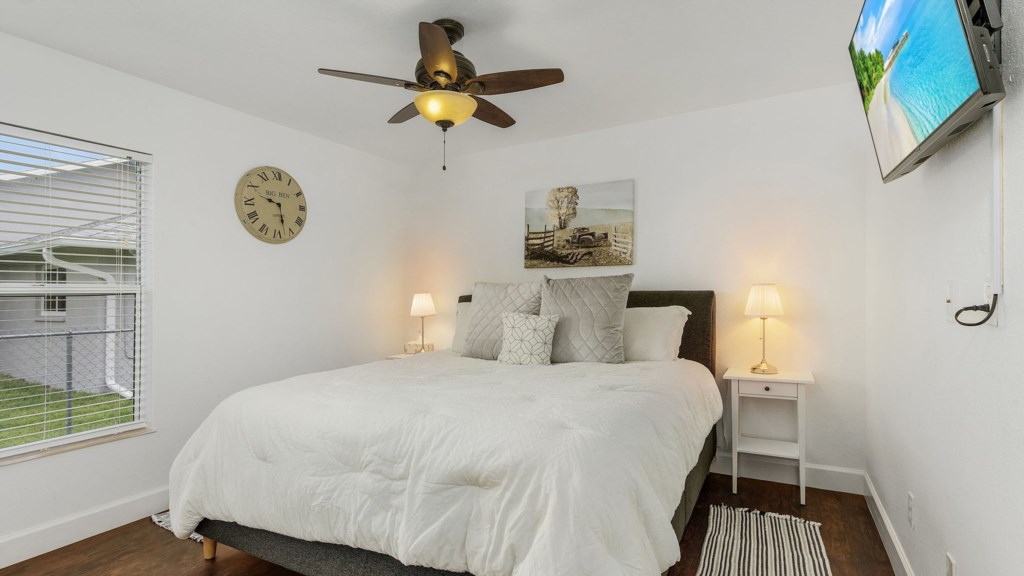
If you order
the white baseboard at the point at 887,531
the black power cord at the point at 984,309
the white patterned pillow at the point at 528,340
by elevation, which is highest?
the black power cord at the point at 984,309

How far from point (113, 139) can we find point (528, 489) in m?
2.97

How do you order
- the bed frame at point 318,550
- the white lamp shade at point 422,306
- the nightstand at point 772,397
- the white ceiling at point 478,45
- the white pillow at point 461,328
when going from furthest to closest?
1. the white lamp shade at point 422,306
2. the white pillow at point 461,328
3. the nightstand at point 772,397
4. the white ceiling at point 478,45
5. the bed frame at point 318,550

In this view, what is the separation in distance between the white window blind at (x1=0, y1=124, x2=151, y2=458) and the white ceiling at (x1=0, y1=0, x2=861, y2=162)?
600 mm

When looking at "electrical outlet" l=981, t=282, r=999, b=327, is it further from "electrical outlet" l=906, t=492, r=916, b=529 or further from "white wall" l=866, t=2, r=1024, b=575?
"electrical outlet" l=906, t=492, r=916, b=529

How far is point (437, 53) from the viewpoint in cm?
200

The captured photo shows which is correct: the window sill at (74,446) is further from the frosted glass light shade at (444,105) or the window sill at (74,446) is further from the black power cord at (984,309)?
the black power cord at (984,309)

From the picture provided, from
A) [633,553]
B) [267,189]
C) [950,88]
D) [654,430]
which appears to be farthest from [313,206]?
[950,88]

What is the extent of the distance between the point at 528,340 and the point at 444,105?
1.35 m

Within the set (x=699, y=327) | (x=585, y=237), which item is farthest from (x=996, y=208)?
(x=585, y=237)

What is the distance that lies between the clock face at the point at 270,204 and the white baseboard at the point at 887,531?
3.88 meters

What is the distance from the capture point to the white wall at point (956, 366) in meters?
1.03

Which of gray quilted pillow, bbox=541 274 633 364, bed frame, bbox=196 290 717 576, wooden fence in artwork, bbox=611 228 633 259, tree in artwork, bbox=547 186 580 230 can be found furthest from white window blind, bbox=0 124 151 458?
wooden fence in artwork, bbox=611 228 633 259

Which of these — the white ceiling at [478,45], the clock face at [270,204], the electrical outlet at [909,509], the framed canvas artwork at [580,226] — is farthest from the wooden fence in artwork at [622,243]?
the clock face at [270,204]

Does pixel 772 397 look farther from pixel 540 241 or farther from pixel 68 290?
pixel 68 290
